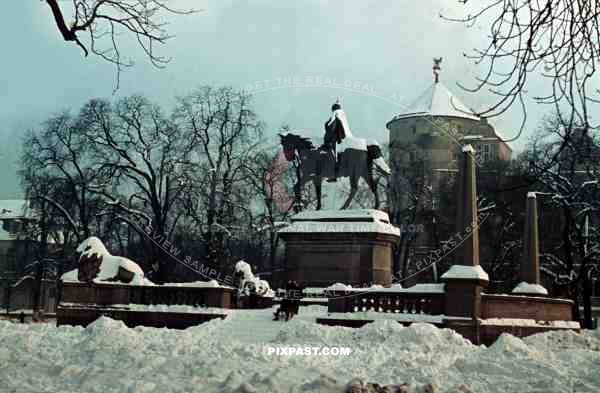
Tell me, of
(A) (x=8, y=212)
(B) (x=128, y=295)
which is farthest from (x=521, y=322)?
(A) (x=8, y=212)

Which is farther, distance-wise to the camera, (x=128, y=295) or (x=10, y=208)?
(x=10, y=208)

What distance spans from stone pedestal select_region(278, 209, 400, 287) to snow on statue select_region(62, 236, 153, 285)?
467 centimetres

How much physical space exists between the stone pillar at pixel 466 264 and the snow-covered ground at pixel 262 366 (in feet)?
11.6

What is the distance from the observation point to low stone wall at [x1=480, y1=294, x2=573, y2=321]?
18.3m

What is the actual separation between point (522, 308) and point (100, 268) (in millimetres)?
11208

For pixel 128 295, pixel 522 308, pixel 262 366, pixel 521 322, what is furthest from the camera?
pixel 128 295

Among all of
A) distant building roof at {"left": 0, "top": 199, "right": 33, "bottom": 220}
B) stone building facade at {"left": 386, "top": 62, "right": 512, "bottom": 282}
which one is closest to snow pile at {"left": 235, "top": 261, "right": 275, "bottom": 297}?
stone building facade at {"left": 386, "top": 62, "right": 512, "bottom": 282}

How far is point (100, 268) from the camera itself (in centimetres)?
2145

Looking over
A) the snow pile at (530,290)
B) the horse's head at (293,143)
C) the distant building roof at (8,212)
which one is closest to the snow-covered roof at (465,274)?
the snow pile at (530,290)

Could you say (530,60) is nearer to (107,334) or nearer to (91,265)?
(107,334)

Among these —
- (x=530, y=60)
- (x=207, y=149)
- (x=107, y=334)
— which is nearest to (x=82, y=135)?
(x=207, y=149)

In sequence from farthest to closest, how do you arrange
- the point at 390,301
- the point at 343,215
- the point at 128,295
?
the point at 343,215
the point at 128,295
the point at 390,301

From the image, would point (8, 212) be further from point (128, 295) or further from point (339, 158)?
point (128, 295)

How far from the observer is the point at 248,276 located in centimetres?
2488
